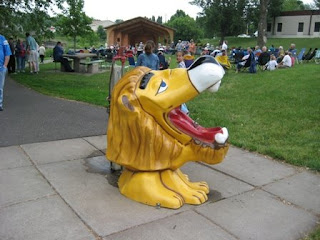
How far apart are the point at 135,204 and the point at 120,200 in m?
0.20

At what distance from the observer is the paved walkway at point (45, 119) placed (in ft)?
21.4

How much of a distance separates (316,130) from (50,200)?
547cm

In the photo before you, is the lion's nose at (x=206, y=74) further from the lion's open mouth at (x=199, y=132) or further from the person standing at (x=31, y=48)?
the person standing at (x=31, y=48)

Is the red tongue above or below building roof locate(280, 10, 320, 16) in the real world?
below

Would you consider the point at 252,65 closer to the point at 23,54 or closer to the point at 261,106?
the point at 261,106

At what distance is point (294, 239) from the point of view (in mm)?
3426

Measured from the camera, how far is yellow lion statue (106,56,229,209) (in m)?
3.68

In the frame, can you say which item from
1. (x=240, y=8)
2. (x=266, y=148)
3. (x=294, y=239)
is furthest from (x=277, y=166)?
(x=240, y=8)

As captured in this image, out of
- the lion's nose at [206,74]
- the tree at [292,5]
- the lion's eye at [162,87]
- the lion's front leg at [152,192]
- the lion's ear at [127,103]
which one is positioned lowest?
the lion's front leg at [152,192]

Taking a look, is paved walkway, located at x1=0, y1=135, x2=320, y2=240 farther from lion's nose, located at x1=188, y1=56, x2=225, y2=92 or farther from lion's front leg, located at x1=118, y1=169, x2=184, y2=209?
lion's nose, located at x1=188, y1=56, x2=225, y2=92

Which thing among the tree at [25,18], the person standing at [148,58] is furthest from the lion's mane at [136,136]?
the tree at [25,18]

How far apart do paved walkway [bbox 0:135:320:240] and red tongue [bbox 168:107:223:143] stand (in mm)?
803

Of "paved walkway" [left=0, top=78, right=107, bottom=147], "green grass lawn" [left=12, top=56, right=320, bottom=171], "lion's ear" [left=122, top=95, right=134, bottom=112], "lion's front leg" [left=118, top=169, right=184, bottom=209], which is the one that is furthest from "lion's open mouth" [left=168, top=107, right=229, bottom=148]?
"paved walkway" [left=0, top=78, right=107, bottom=147]

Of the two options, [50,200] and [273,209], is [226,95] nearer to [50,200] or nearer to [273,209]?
[273,209]
